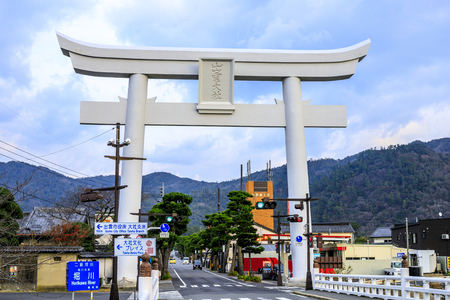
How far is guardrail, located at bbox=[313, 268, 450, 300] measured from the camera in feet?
42.9

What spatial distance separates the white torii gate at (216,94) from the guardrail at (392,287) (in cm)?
419

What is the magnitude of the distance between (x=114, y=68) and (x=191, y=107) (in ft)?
17.6

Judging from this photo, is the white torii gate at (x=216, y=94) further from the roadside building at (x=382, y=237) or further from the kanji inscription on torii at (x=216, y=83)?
the roadside building at (x=382, y=237)

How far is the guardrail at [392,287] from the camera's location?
514 inches

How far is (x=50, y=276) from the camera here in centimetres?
2720

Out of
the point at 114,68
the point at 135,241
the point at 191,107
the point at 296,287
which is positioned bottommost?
the point at 296,287

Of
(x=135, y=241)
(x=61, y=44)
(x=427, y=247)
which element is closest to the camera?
(x=135, y=241)

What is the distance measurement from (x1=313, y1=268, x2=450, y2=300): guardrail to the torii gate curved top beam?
41.6 ft

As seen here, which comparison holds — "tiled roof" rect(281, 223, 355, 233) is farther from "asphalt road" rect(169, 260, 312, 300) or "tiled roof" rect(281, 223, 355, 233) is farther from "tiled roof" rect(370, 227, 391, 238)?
"asphalt road" rect(169, 260, 312, 300)

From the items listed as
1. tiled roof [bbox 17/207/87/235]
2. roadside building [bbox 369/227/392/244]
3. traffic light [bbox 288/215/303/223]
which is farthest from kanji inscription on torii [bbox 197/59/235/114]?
roadside building [bbox 369/227/392/244]

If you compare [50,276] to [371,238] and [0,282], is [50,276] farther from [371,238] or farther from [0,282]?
[371,238]

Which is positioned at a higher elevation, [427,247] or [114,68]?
[114,68]

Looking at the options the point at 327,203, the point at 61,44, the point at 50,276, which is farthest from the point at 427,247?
the point at 327,203

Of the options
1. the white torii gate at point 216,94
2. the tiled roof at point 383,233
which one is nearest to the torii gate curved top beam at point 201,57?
the white torii gate at point 216,94
